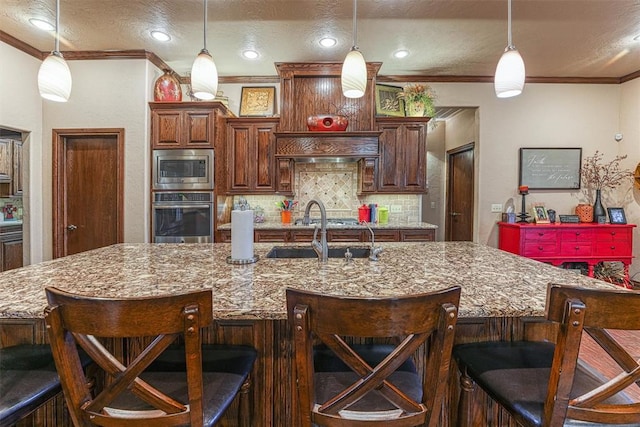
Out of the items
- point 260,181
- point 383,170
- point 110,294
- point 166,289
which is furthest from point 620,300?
point 260,181

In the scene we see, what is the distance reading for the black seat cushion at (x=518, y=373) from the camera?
1.02 metres

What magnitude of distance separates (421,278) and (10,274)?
6.22 feet

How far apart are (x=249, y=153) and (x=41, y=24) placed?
2306 millimetres

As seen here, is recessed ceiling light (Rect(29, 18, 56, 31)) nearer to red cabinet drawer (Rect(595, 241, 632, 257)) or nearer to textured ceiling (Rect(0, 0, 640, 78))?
textured ceiling (Rect(0, 0, 640, 78))

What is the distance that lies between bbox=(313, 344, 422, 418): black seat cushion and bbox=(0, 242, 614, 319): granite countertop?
0.80ft

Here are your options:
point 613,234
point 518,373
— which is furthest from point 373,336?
point 613,234

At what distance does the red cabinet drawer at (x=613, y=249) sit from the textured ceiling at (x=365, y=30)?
222 centimetres

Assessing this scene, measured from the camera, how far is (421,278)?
1463 mm

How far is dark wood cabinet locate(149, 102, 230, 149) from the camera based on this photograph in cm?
391

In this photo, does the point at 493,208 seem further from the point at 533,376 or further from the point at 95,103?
the point at 95,103

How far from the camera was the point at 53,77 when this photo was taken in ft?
5.98

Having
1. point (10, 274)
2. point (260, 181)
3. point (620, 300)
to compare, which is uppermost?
point (260, 181)

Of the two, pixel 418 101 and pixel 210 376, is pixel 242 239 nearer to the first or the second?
pixel 210 376

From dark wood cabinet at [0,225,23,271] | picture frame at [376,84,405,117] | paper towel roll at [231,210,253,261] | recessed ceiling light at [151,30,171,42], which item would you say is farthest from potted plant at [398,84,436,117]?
dark wood cabinet at [0,225,23,271]
